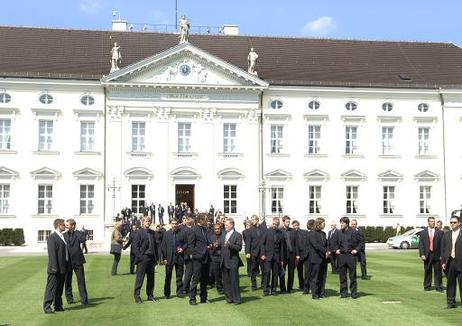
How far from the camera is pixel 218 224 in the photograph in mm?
18094

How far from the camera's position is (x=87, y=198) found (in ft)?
164

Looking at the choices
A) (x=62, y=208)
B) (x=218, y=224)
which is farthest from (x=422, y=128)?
(x=218, y=224)

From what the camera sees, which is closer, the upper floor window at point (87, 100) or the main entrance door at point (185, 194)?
the upper floor window at point (87, 100)

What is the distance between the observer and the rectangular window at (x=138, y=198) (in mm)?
50219

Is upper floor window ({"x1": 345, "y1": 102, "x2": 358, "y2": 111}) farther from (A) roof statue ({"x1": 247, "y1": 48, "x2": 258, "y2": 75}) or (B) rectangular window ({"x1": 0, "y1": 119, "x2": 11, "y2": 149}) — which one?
(B) rectangular window ({"x1": 0, "y1": 119, "x2": 11, "y2": 149})

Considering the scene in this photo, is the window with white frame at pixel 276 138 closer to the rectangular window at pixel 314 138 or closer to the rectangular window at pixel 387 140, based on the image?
the rectangular window at pixel 314 138

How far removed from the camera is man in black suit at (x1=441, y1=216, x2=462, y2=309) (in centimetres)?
1575

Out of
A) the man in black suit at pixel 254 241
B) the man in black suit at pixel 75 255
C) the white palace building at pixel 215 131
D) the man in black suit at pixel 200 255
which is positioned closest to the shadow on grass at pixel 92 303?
the man in black suit at pixel 75 255

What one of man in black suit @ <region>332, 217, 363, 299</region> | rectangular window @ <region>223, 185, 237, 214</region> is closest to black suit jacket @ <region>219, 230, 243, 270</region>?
man in black suit @ <region>332, 217, 363, 299</region>

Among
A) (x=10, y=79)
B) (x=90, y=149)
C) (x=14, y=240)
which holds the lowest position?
(x=14, y=240)

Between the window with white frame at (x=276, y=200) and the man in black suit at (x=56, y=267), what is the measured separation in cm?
3628

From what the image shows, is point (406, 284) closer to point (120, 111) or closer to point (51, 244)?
point (51, 244)

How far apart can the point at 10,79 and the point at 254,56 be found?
16263 millimetres

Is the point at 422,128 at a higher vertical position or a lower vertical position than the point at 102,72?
lower
